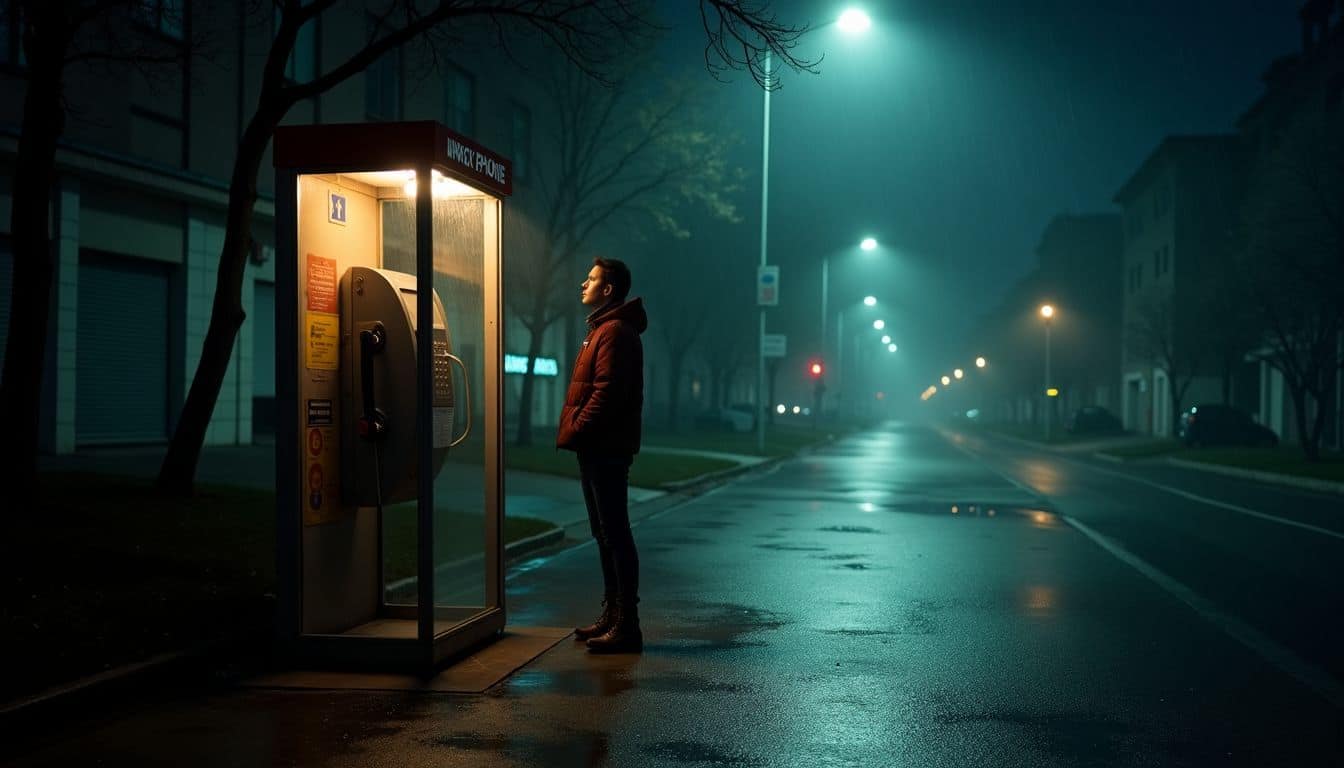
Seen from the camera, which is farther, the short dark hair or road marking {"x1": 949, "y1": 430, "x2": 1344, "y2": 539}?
road marking {"x1": 949, "y1": 430, "x2": 1344, "y2": 539}

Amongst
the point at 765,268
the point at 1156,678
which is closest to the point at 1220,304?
the point at 765,268

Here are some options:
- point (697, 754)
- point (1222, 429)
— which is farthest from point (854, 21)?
point (1222, 429)

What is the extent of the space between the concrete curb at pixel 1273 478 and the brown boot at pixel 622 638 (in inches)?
864

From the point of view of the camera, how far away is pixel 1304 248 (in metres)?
33.7

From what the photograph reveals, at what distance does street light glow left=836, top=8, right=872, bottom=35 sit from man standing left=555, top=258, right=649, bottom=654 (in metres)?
15.0

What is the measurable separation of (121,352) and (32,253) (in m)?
11.5

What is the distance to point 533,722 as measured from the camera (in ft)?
19.6

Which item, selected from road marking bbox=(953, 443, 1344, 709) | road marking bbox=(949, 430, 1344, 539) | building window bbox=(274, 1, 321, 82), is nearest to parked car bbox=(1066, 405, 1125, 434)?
road marking bbox=(949, 430, 1344, 539)

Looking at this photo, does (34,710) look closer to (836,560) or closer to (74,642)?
(74,642)

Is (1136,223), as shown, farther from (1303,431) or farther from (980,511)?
(980,511)

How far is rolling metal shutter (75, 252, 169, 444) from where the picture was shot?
21.0 metres

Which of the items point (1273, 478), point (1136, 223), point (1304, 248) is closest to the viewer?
point (1273, 478)

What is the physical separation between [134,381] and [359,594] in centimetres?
1597

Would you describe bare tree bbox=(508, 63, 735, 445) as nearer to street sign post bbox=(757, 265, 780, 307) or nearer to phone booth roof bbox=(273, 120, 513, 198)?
street sign post bbox=(757, 265, 780, 307)
